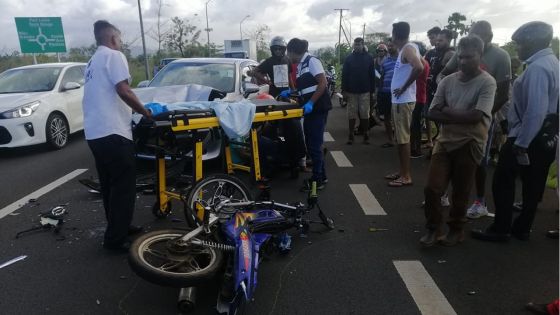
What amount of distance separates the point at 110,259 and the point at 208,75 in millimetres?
4353

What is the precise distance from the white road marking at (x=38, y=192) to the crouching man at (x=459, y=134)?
4390 mm

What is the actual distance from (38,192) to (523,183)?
5.44 meters

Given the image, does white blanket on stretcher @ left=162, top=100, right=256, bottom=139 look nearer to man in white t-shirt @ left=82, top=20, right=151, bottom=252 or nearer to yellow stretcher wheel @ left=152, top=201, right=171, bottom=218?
man in white t-shirt @ left=82, top=20, right=151, bottom=252

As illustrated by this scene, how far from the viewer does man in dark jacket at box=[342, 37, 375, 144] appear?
7977mm

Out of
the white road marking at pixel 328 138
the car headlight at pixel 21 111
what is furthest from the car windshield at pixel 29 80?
the white road marking at pixel 328 138

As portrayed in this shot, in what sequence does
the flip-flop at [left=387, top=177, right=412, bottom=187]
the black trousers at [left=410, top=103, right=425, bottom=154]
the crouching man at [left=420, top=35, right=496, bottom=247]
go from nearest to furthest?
the crouching man at [left=420, top=35, right=496, bottom=247], the flip-flop at [left=387, top=177, right=412, bottom=187], the black trousers at [left=410, top=103, right=425, bottom=154]

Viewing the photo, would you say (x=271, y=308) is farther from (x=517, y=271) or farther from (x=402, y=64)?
(x=402, y=64)

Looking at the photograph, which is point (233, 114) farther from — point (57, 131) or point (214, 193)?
point (57, 131)

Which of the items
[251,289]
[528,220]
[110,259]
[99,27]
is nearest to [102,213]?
[110,259]

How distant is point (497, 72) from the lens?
4.22 metres

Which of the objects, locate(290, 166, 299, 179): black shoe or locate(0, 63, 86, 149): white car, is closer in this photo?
locate(290, 166, 299, 179): black shoe

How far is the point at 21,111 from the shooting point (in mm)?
7254

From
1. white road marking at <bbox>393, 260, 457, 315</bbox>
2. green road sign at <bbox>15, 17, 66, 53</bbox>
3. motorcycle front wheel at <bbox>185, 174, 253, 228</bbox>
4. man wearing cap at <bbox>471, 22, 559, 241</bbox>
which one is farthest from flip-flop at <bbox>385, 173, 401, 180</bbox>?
green road sign at <bbox>15, 17, 66, 53</bbox>

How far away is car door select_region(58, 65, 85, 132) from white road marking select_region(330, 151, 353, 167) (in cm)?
516
